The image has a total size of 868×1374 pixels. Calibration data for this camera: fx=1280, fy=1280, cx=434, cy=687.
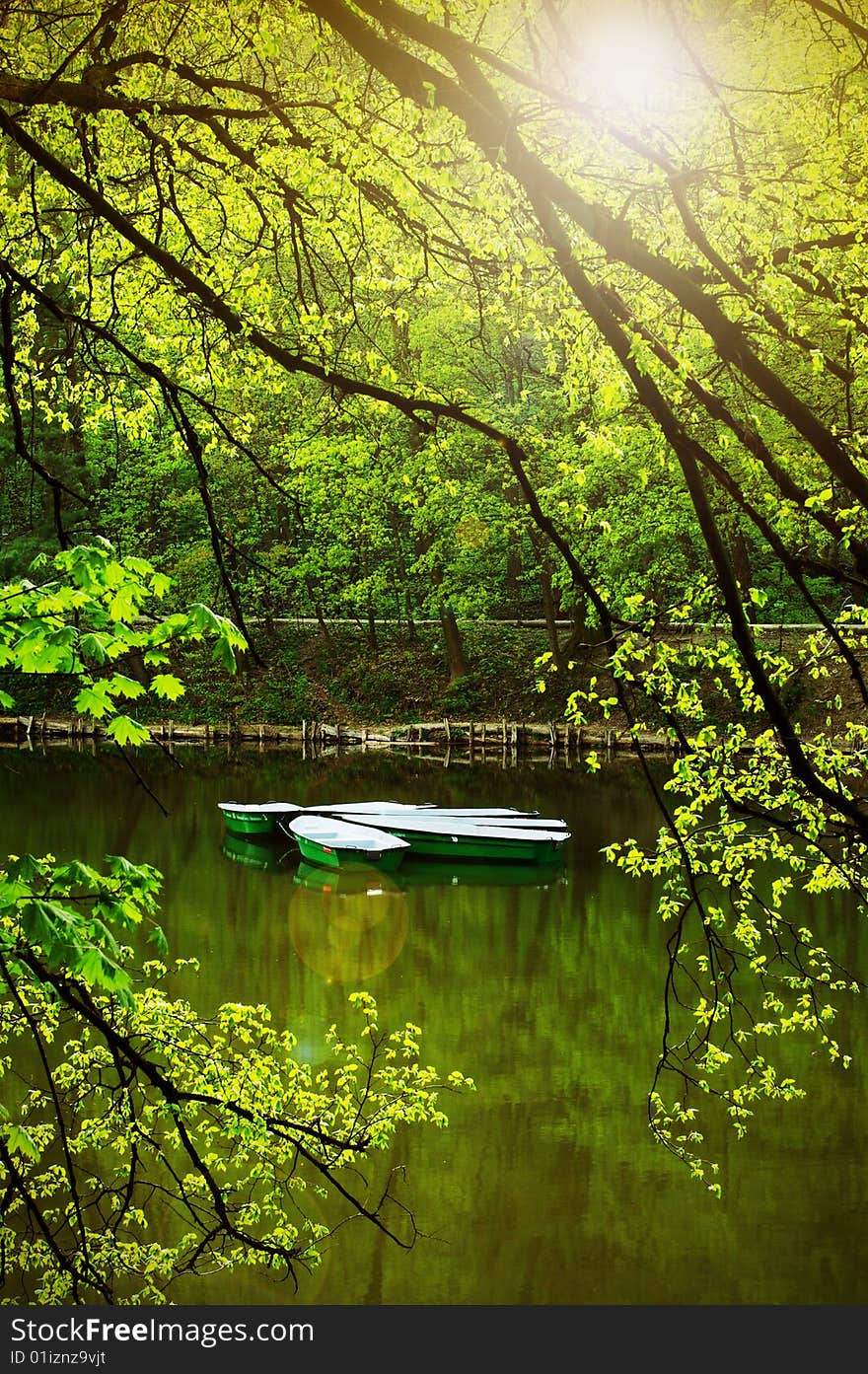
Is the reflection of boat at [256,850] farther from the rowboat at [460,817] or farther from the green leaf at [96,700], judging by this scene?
the green leaf at [96,700]

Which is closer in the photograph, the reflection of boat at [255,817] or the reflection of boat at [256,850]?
the reflection of boat at [256,850]

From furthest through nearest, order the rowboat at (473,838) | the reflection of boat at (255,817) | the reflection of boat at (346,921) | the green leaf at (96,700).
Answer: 1. the reflection of boat at (255,817)
2. the rowboat at (473,838)
3. the reflection of boat at (346,921)
4. the green leaf at (96,700)

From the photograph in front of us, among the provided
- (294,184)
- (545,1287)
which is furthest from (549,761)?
(294,184)

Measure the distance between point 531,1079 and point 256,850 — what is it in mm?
11373

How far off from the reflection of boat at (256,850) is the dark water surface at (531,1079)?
189mm

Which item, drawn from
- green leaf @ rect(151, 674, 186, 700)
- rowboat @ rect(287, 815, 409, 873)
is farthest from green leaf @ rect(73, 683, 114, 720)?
rowboat @ rect(287, 815, 409, 873)

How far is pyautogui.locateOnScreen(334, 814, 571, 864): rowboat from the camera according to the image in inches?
810

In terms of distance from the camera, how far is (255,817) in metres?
22.7

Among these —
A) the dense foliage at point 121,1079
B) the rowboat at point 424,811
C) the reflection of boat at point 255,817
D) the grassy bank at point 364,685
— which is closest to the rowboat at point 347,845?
the rowboat at point 424,811

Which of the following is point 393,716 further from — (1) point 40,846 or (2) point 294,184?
(2) point 294,184

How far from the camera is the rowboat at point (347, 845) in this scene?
20.8 meters

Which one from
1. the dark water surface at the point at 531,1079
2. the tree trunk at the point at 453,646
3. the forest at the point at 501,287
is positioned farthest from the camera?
the tree trunk at the point at 453,646

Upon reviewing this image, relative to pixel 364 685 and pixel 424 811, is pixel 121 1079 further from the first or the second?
pixel 364 685

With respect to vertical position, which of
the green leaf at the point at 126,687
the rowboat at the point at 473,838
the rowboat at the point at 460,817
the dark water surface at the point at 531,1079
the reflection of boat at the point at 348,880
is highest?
the green leaf at the point at 126,687
